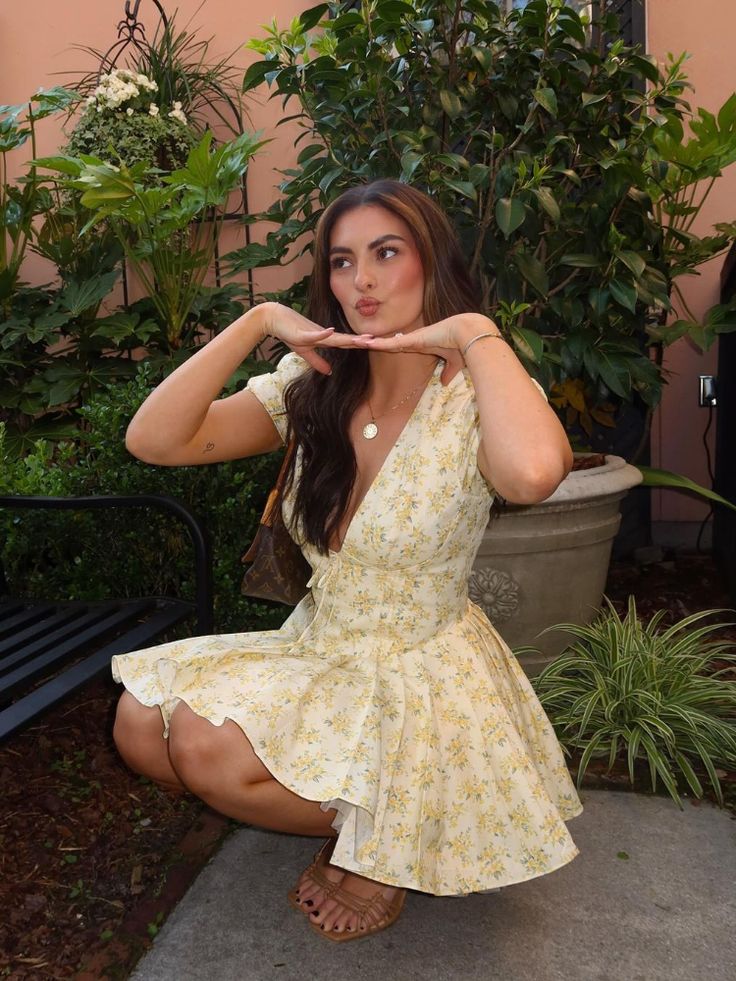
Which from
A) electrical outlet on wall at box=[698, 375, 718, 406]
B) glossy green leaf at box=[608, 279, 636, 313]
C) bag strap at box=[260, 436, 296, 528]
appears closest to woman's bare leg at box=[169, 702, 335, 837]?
bag strap at box=[260, 436, 296, 528]

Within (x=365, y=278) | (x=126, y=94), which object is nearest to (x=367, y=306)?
(x=365, y=278)

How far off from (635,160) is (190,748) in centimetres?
236

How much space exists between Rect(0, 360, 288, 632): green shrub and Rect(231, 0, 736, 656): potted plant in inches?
31.2

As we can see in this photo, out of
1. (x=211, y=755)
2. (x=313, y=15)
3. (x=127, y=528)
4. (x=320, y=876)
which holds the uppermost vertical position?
(x=313, y=15)

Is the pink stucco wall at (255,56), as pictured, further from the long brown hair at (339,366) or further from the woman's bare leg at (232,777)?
the woman's bare leg at (232,777)

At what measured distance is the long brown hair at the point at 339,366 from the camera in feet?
6.13

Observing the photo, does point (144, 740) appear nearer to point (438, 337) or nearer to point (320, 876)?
point (320, 876)

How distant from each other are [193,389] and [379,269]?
0.45 meters

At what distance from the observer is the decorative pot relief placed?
298cm

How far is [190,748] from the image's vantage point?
1.66m

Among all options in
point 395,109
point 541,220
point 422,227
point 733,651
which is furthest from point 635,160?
point 733,651

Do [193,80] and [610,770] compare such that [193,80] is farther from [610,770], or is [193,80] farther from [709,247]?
[610,770]

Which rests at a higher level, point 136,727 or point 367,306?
point 367,306

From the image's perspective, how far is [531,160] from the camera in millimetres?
2850
